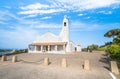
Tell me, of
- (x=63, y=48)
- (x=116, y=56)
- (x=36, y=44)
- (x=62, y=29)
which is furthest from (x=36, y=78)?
(x=62, y=29)

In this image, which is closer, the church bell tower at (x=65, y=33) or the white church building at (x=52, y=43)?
the white church building at (x=52, y=43)

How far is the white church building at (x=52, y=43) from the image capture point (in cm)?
3932

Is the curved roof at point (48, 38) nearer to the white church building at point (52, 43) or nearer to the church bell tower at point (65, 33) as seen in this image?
the white church building at point (52, 43)

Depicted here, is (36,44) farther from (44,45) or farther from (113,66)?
(113,66)

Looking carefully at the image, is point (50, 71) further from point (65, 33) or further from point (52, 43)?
point (65, 33)

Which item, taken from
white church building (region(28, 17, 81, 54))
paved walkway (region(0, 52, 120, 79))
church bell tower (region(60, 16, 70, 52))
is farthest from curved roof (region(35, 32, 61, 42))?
paved walkway (region(0, 52, 120, 79))

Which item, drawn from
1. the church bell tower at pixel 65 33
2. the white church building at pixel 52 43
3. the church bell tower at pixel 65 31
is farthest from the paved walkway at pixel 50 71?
the church bell tower at pixel 65 31

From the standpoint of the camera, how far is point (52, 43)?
128 feet

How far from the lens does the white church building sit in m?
39.3

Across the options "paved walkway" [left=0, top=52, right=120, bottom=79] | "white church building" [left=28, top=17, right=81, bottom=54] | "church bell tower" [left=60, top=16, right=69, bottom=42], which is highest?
"church bell tower" [left=60, top=16, right=69, bottom=42]

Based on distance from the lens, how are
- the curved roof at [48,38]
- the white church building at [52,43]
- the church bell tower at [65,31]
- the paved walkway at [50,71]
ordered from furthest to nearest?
the church bell tower at [65,31] < the curved roof at [48,38] < the white church building at [52,43] < the paved walkway at [50,71]

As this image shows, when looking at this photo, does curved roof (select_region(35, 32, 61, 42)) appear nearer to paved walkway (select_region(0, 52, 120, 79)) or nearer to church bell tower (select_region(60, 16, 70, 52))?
church bell tower (select_region(60, 16, 70, 52))

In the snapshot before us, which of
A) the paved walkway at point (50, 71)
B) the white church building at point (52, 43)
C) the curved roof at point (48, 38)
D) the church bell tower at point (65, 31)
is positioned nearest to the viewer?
the paved walkway at point (50, 71)

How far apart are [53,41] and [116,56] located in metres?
22.8
